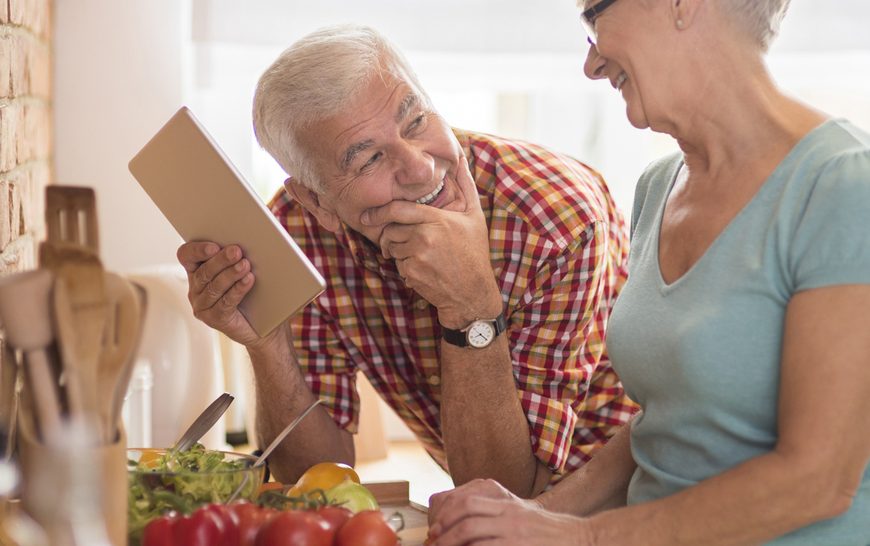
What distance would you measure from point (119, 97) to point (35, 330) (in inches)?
89.8

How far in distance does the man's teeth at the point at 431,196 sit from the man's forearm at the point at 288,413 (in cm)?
33

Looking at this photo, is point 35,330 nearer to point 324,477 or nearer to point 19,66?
point 324,477

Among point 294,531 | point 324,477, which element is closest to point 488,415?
point 324,477

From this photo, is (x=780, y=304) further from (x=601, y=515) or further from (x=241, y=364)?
(x=241, y=364)

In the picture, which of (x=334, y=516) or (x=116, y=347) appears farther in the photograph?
(x=334, y=516)

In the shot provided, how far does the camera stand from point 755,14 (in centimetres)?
104

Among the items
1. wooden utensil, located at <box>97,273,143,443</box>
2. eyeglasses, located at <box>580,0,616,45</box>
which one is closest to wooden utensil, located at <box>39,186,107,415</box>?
wooden utensil, located at <box>97,273,143,443</box>

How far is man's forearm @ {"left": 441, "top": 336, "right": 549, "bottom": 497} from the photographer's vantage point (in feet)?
4.78

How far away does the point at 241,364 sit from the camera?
2.97 meters

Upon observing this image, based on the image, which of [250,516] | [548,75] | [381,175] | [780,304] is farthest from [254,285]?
[548,75]

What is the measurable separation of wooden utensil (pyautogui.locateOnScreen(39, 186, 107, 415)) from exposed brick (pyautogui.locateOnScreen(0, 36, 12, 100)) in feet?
1.59

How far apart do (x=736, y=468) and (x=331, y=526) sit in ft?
1.23

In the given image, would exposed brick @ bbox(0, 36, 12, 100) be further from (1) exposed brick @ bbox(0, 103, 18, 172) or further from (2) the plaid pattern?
(2) the plaid pattern

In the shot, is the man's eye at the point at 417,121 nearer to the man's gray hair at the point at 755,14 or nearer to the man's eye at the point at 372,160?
the man's eye at the point at 372,160
